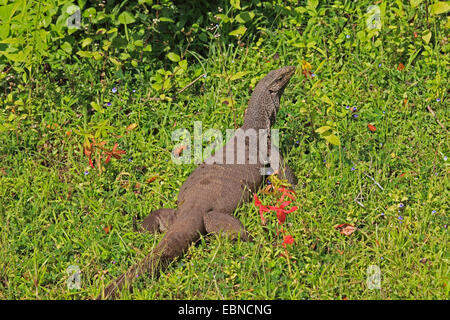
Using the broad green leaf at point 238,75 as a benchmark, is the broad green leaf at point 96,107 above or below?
below

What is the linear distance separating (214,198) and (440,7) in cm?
307

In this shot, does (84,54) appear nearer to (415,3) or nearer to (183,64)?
(183,64)

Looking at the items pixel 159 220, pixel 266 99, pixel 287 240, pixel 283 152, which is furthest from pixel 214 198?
pixel 266 99

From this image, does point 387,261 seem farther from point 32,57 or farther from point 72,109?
point 32,57

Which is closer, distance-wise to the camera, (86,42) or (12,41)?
(12,41)

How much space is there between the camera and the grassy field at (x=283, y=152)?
471cm

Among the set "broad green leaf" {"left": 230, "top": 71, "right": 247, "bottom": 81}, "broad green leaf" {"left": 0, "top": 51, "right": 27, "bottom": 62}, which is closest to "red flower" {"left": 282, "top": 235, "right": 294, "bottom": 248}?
"broad green leaf" {"left": 230, "top": 71, "right": 247, "bottom": 81}

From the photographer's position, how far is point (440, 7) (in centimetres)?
665

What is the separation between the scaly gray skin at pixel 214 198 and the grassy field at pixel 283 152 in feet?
0.31

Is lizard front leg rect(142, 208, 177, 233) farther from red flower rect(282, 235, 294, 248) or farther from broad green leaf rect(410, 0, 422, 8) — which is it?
broad green leaf rect(410, 0, 422, 8)

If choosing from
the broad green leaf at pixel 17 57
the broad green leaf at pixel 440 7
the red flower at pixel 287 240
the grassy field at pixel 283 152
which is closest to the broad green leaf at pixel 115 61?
the grassy field at pixel 283 152

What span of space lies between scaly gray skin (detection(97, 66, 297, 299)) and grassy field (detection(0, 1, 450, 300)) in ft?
0.31

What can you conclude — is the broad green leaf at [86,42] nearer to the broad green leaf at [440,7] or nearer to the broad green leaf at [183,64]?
the broad green leaf at [183,64]
